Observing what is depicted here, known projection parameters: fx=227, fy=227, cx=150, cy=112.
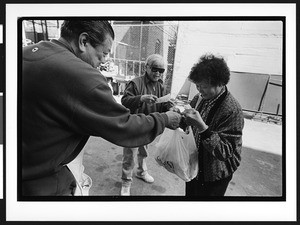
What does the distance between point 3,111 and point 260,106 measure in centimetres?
187

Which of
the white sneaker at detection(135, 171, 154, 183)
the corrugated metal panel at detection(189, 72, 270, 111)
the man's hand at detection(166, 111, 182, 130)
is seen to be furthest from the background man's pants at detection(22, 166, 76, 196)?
the corrugated metal panel at detection(189, 72, 270, 111)

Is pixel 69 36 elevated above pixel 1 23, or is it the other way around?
pixel 1 23

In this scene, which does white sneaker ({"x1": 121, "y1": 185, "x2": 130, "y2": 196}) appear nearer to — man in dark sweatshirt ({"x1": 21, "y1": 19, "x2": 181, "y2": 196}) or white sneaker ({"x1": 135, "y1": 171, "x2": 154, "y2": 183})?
white sneaker ({"x1": 135, "y1": 171, "x2": 154, "y2": 183})

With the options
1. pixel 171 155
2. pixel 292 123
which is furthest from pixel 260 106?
pixel 171 155

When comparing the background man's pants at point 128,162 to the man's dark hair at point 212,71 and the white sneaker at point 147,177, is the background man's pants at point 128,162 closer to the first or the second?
the white sneaker at point 147,177

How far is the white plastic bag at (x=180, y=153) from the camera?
1.55m

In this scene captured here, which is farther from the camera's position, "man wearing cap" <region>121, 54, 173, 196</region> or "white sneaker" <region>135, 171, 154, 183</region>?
"white sneaker" <region>135, 171, 154, 183</region>

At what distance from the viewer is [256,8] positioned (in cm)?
162

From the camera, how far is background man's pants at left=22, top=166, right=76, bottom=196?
135 centimetres

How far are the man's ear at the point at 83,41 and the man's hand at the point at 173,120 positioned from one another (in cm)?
64

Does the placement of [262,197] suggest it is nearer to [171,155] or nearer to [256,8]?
[171,155]

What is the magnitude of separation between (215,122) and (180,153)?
346 mm

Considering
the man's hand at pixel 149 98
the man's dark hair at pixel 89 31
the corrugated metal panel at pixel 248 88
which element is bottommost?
the man's hand at pixel 149 98

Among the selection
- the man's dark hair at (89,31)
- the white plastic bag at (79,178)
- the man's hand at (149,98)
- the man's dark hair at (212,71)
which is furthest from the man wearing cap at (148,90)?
the white plastic bag at (79,178)
